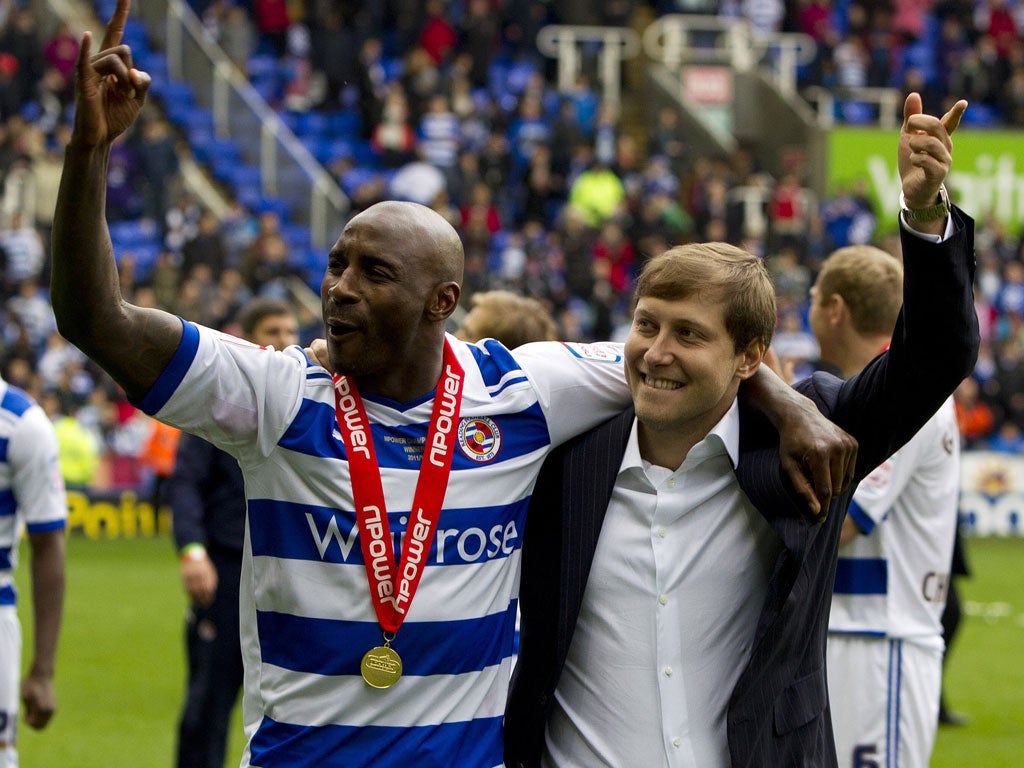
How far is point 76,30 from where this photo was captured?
22.5 meters

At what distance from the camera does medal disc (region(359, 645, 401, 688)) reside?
322 centimetres

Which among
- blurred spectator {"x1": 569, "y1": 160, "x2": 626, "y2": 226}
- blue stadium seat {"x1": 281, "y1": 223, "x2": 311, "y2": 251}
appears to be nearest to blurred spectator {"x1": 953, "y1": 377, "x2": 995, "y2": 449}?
blurred spectator {"x1": 569, "y1": 160, "x2": 626, "y2": 226}

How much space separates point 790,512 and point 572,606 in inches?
20.0

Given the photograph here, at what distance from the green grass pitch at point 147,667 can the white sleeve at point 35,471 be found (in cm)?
357

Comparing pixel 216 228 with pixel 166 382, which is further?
pixel 216 228

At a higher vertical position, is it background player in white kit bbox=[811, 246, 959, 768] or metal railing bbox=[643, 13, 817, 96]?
metal railing bbox=[643, 13, 817, 96]

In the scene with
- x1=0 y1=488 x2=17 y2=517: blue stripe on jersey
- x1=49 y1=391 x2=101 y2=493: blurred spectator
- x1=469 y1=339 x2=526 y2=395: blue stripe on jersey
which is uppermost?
x1=469 y1=339 x2=526 y2=395: blue stripe on jersey

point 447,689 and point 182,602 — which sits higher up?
point 447,689

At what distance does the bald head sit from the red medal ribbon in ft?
1.02

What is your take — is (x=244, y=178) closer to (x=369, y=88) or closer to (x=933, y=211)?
(x=369, y=88)

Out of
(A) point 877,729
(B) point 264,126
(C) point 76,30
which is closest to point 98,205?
(A) point 877,729

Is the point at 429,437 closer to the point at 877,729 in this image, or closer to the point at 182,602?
the point at 877,729

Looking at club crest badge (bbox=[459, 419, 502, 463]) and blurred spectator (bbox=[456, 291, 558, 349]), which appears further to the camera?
blurred spectator (bbox=[456, 291, 558, 349])

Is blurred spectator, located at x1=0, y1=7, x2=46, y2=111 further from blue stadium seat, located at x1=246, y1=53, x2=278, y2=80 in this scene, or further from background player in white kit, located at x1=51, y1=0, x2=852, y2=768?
background player in white kit, located at x1=51, y1=0, x2=852, y2=768
